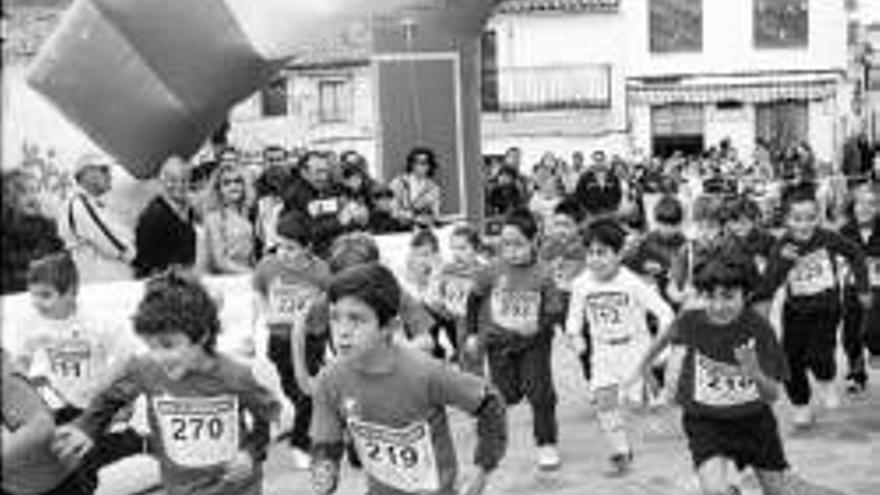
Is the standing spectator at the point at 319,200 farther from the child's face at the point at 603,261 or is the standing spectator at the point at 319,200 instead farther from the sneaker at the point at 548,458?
the sneaker at the point at 548,458

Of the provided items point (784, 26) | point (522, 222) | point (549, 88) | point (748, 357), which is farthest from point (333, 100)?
point (748, 357)

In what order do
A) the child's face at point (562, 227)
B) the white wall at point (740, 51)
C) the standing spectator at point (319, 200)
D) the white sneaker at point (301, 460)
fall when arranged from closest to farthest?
the white sneaker at point (301, 460)
the standing spectator at point (319, 200)
the child's face at point (562, 227)
the white wall at point (740, 51)

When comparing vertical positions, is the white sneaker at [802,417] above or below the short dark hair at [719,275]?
below

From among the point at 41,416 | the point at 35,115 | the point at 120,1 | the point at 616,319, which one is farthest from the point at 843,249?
the point at 35,115

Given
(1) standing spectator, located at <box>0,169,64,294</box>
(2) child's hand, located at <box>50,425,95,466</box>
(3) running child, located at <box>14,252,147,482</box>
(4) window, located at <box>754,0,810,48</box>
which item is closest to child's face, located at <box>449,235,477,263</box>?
(3) running child, located at <box>14,252,147,482</box>

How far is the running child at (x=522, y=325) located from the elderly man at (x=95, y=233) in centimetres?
242

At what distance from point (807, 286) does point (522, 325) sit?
1.82 metres

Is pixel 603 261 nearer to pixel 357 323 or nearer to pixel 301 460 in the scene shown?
pixel 301 460

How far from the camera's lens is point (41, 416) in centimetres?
437

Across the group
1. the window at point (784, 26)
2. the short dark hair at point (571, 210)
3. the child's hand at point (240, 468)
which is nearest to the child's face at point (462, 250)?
the short dark hair at point (571, 210)

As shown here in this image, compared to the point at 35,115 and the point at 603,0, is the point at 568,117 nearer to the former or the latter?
the point at 603,0

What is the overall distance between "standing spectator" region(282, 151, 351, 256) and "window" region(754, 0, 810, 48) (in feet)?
110

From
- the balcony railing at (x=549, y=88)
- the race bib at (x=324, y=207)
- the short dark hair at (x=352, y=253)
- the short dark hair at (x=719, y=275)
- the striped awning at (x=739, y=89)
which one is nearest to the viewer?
the short dark hair at (x=719, y=275)

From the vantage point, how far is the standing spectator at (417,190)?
13.6 m
